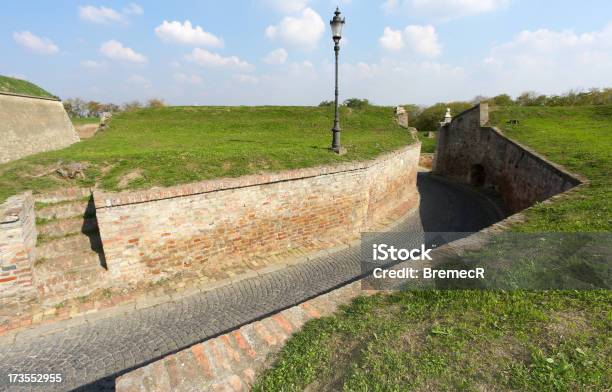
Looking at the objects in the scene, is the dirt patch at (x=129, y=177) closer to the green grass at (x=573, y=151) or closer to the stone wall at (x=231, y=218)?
the stone wall at (x=231, y=218)

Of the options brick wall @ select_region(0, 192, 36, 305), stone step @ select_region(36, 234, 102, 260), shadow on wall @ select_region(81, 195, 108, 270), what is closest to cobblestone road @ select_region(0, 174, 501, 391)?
brick wall @ select_region(0, 192, 36, 305)

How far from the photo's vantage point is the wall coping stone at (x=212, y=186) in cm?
536

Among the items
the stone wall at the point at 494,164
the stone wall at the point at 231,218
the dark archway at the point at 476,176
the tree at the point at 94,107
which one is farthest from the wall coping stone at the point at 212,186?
the tree at the point at 94,107

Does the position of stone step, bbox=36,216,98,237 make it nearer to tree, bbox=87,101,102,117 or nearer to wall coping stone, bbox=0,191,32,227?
wall coping stone, bbox=0,191,32,227

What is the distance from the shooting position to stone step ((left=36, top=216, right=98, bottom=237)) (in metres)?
5.83

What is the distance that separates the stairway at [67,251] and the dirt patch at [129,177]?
3.16 feet

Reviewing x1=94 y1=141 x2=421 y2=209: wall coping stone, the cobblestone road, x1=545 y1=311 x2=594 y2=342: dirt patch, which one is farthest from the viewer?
x1=94 y1=141 x2=421 y2=209: wall coping stone

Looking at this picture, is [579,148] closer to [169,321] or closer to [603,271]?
[603,271]

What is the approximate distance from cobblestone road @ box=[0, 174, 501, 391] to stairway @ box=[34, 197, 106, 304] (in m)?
0.84

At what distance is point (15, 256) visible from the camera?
474cm

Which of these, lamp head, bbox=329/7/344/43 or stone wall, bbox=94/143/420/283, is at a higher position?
lamp head, bbox=329/7/344/43

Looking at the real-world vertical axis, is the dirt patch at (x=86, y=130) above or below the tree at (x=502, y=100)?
below

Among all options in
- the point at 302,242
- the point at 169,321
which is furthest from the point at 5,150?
the point at 302,242

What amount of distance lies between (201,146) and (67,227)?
510 cm
